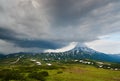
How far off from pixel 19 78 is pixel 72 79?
34125mm

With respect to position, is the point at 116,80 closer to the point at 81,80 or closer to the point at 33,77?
the point at 81,80

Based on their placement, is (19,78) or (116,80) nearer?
(19,78)

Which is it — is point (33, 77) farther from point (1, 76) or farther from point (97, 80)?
point (97, 80)

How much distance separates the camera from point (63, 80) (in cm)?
12556

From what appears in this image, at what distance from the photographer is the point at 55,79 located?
427 ft

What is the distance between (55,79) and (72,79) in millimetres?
11228

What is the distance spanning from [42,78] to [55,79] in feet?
27.7

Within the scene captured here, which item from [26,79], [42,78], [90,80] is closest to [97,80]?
[90,80]

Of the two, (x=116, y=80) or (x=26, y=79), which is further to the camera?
(x=116, y=80)

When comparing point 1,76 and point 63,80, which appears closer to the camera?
point 63,80

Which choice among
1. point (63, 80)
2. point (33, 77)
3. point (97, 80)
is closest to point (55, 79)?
point (63, 80)

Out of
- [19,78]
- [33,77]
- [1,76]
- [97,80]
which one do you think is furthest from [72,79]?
[1,76]

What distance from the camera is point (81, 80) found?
129 metres

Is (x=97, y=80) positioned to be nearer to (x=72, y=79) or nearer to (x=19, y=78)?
(x=72, y=79)
